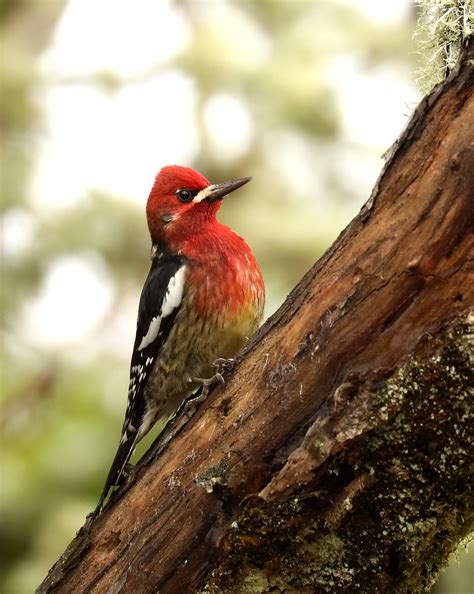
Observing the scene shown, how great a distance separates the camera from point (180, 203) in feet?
13.1

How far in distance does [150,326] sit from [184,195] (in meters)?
0.69

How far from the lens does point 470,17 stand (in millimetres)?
2068

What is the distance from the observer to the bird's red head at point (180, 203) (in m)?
3.91

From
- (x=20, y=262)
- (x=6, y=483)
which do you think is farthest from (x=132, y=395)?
(x=20, y=262)

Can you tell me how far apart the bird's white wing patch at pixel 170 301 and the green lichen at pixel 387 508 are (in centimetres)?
153

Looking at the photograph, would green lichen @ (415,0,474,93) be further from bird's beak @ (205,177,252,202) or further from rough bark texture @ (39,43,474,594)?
bird's beak @ (205,177,252,202)

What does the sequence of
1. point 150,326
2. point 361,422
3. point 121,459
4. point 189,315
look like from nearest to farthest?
point 361,422 → point 121,459 → point 189,315 → point 150,326

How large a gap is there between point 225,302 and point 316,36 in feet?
9.85

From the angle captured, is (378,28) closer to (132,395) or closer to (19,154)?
(19,154)

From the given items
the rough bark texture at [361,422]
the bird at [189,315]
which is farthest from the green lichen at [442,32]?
the bird at [189,315]

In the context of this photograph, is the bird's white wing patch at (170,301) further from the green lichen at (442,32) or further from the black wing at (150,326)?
the green lichen at (442,32)

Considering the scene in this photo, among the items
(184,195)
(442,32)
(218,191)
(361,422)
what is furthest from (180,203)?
(361,422)

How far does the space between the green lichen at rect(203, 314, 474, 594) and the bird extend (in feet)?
4.18

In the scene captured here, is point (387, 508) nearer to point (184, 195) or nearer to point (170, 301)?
point (170, 301)
